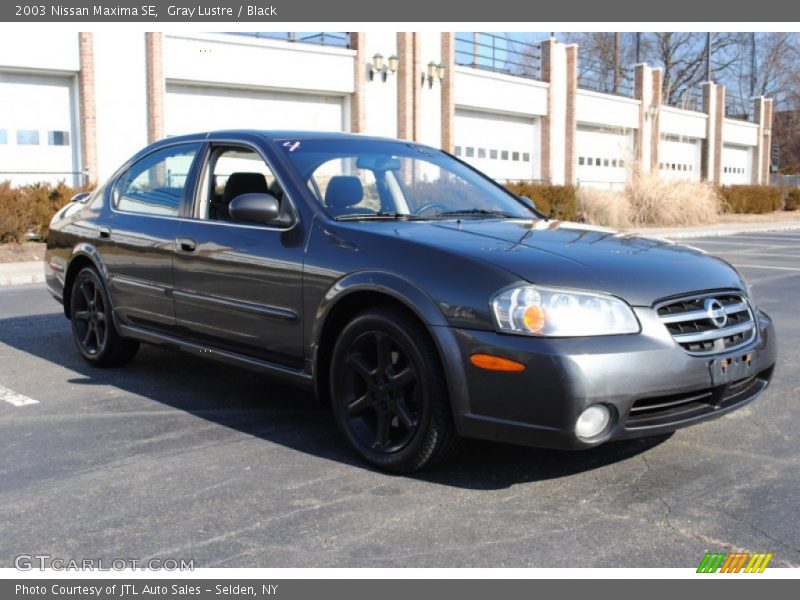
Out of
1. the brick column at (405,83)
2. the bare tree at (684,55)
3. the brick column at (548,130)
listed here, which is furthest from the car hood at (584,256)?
the bare tree at (684,55)

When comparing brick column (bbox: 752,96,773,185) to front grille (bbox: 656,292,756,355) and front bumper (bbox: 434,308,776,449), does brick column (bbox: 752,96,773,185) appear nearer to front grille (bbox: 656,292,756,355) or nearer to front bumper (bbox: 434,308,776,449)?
front grille (bbox: 656,292,756,355)

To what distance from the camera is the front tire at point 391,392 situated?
407 cm

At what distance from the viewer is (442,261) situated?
13.5ft

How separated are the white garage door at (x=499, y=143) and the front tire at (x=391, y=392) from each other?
89.0 ft

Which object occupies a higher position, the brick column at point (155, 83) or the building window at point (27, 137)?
the brick column at point (155, 83)

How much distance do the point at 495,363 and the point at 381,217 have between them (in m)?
1.32

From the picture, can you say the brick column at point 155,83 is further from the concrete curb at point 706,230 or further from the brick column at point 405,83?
the concrete curb at point 706,230

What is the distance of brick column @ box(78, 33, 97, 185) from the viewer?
22.0 meters

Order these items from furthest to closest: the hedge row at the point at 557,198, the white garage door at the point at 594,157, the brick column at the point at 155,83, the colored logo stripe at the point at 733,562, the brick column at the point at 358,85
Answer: the white garage door at the point at 594,157 < the brick column at the point at 358,85 < the hedge row at the point at 557,198 < the brick column at the point at 155,83 < the colored logo stripe at the point at 733,562

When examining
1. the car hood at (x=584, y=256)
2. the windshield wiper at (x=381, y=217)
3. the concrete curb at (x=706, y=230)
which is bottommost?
the concrete curb at (x=706, y=230)

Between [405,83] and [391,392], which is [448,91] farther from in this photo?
[391,392]

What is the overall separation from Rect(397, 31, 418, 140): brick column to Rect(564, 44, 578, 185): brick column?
9.22m

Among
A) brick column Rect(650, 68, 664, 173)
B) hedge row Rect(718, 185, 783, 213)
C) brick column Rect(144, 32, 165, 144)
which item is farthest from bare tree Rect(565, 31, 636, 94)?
brick column Rect(144, 32, 165, 144)

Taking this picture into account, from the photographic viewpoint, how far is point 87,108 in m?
22.3
